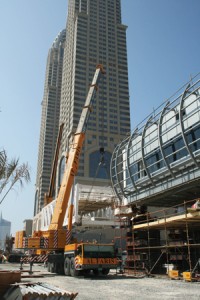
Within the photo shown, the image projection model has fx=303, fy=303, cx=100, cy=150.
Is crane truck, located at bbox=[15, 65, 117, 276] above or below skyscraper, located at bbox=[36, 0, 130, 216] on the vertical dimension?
below

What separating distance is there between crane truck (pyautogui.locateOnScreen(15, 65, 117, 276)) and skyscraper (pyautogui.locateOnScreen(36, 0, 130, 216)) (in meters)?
87.1

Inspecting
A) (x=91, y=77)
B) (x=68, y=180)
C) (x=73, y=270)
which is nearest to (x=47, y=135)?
(x=91, y=77)

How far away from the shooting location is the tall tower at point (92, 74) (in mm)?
124919

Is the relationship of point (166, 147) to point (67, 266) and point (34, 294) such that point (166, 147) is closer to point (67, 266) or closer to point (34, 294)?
point (67, 266)

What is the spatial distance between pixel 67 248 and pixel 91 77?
124 m

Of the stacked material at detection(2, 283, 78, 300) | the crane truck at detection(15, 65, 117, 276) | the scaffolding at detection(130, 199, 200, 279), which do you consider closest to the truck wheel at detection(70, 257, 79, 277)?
the crane truck at detection(15, 65, 117, 276)

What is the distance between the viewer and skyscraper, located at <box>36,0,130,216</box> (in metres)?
124

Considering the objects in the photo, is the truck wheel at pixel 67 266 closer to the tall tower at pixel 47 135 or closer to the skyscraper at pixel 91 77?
the skyscraper at pixel 91 77

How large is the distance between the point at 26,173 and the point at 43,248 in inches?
597

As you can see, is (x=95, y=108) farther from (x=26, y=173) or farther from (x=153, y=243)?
(x=26, y=173)

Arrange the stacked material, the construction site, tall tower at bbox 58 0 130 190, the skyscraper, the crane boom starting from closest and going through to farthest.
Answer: the stacked material
the construction site
the crane boom
the skyscraper
tall tower at bbox 58 0 130 190

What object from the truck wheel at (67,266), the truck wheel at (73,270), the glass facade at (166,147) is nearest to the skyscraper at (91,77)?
the glass facade at (166,147)

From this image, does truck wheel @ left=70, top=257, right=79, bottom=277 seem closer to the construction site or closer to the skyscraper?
the construction site

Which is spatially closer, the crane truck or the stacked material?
the stacked material
